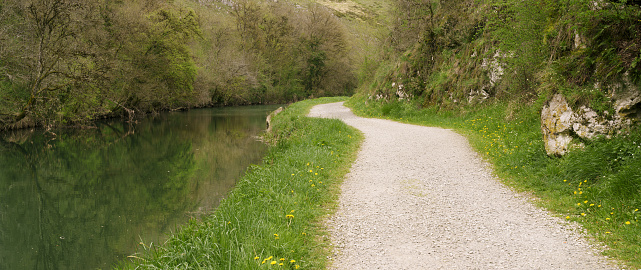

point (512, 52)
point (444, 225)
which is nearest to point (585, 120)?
point (444, 225)

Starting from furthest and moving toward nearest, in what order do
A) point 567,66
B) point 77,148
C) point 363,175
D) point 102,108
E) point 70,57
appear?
1. point 102,108
2. point 70,57
3. point 77,148
4. point 363,175
5. point 567,66

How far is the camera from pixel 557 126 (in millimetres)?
7008

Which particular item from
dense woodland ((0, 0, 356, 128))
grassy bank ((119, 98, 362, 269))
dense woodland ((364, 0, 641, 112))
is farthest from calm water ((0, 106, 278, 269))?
dense woodland ((364, 0, 641, 112))

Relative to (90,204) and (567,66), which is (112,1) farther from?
(567,66)

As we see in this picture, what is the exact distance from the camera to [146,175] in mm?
13062

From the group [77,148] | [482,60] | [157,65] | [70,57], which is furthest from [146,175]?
[157,65]

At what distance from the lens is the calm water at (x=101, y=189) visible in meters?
7.49

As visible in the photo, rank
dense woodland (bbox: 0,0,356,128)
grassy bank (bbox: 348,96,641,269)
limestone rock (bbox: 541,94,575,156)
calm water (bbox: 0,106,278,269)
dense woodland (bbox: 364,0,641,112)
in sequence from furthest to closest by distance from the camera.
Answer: dense woodland (bbox: 0,0,356,128)
calm water (bbox: 0,106,278,269)
limestone rock (bbox: 541,94,575,156)
dense woodland (bbox: 364,0,641,112)
grassy bank (bbox: 348,96,641,269)

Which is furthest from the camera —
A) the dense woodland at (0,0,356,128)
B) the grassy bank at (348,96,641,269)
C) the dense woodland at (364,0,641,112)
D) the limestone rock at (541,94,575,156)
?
the dense woodland at (0,0,356,128)

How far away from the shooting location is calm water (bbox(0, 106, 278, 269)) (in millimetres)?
7488

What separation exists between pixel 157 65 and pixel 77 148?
1428cm

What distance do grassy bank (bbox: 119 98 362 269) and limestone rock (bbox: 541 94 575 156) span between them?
3.99 meters

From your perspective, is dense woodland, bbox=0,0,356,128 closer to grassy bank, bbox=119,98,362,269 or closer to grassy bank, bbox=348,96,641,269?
grassy bank, bbox=119,98,362,269

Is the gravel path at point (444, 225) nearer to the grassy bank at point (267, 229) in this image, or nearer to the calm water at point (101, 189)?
the grassy bank at point (267, 229)
